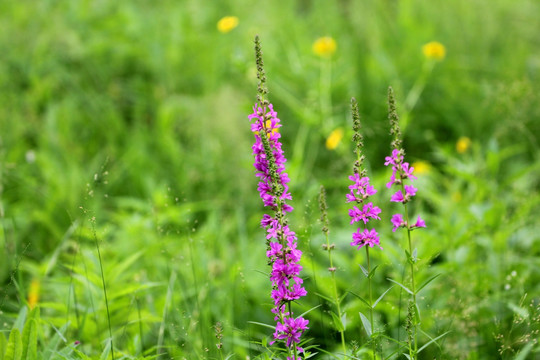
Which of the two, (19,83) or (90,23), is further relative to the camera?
(90,23)

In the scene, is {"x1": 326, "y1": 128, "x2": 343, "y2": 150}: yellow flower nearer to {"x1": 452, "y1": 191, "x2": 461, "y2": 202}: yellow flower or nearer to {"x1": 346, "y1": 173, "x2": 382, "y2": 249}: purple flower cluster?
{"x1": 452, "y1": 191, "x2": 461, "y2": 202}: yellow flower

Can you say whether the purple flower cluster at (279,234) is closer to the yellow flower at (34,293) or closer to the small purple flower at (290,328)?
the small purple flower at (290,328)

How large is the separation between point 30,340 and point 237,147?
7.70ft

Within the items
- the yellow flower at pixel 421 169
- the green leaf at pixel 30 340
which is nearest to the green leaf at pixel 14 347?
the green leaf at pixel 30 340

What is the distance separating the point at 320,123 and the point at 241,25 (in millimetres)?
2180

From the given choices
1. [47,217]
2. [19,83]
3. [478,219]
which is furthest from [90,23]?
[478,219]

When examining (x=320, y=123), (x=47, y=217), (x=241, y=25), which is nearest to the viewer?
(x=47, y=217)

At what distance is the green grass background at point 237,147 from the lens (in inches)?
98.0

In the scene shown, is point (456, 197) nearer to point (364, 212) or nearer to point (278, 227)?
point (364, 212)

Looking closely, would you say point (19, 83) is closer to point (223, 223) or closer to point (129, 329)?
point (223, 223)

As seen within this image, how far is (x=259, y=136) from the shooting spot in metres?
1.35

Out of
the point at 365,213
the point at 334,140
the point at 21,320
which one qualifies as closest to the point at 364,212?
the point at 365,213

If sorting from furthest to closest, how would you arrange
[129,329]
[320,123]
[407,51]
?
[407,51], [320,123], [129,329]

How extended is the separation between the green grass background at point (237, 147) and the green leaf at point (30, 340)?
374mm
